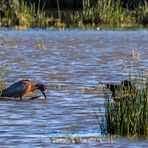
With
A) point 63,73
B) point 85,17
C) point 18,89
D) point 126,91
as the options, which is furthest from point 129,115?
point 85,17

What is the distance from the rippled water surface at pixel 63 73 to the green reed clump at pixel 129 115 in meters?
0.18

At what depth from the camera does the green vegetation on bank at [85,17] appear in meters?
31.5

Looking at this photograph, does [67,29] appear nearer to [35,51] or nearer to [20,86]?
[35,51]

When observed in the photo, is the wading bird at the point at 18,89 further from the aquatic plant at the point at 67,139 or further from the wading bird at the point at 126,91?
the aquatic plant at the point at 67,139

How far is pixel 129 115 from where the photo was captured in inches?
404

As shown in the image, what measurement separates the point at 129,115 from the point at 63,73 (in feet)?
26.5

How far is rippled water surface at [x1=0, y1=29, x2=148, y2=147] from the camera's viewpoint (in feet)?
36.0

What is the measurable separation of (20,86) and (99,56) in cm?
849

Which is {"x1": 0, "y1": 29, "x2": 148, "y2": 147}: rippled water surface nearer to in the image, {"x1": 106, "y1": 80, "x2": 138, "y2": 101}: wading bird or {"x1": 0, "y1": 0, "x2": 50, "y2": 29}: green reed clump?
{"x1": 106, "y1": 80, "x2": 138, "y2": 101}: wading bird

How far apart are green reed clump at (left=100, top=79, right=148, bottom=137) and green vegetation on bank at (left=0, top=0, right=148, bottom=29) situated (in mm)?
20796

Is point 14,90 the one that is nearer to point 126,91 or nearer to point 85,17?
point 126,91

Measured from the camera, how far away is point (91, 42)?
26.6m

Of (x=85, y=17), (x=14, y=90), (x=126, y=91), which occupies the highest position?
(x=126, y=91)

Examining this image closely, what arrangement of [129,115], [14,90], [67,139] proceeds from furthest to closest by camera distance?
[14,90] < [129,115] < [67,139]
